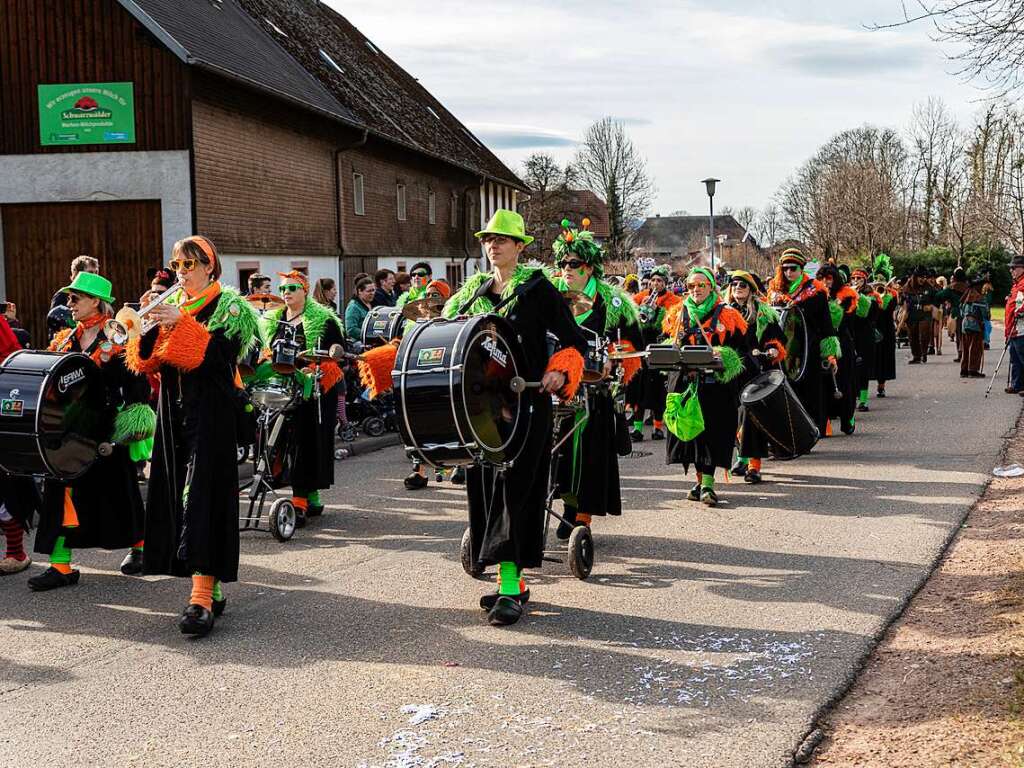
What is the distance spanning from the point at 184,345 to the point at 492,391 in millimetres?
1590

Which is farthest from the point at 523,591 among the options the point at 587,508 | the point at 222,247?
the point at 222,247

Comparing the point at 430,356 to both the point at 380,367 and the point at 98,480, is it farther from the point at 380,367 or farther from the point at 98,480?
the point at 98,480

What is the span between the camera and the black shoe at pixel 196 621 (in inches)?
247

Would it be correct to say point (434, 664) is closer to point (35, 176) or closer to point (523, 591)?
point (523, 591)

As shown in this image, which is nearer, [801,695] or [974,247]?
[801,695]

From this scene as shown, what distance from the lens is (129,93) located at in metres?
19.8

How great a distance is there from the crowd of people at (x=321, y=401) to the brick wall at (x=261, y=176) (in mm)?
9654

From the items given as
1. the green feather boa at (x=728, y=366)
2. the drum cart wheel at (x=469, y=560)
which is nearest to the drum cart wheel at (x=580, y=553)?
the drum cart wheel at (x=469, y=560)

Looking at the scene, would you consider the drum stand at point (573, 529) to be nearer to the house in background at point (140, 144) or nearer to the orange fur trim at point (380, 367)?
the orange fur trim at point (380, 367)

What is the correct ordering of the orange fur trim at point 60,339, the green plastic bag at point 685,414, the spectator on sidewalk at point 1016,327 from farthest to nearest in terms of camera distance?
the spectator on sidewalk at point 1016,327
the green plastic bag at point 685,414
the orange fur trim at point 60,339

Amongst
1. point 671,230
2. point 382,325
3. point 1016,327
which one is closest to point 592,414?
point 382,325

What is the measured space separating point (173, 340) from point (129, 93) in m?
15.1

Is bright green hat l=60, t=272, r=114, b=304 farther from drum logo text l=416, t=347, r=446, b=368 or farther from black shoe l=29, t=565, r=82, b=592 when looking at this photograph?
drum logo text l=416, t=347, r=446, b=368

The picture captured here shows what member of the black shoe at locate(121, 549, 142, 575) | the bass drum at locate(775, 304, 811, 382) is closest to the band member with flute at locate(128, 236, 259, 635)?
the black shoe at locate(121, 549, 142, 575)
